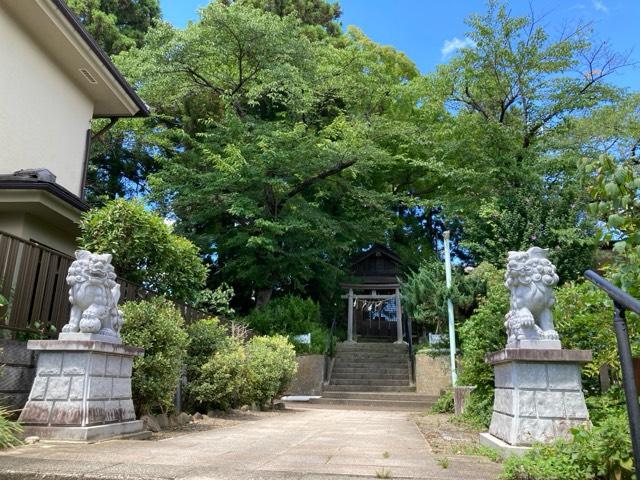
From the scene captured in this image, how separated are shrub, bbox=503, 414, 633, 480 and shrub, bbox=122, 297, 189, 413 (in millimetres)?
4282

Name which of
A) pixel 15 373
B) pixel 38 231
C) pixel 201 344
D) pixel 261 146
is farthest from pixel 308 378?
pixel 15 373

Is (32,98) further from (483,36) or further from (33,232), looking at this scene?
(483,36)

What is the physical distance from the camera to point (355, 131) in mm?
15875

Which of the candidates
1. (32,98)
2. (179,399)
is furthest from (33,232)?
(179,399)

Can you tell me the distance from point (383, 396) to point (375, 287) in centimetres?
628

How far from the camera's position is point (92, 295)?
5188 mm

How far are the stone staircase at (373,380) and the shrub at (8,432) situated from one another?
10.1 meters

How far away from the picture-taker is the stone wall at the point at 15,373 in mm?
4988

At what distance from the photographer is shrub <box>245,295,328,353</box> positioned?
1565 cm

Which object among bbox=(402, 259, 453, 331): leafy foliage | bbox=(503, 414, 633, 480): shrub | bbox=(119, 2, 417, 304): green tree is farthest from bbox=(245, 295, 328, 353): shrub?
Answer: bbox=(503, 414, 633, 480): shrub

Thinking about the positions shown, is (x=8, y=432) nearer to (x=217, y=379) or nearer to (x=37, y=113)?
(x=217, y=379)

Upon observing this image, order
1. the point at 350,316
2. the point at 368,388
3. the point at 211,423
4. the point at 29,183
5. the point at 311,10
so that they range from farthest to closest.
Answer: the point at 311,10 → the point at 350,316 → the point at 368,388 → the point at 211,423 → the point at 29,183

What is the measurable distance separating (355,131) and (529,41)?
19.5 feet

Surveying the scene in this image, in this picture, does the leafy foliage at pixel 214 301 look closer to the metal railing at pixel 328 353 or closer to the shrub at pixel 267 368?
the shrub at pixel 267 368
